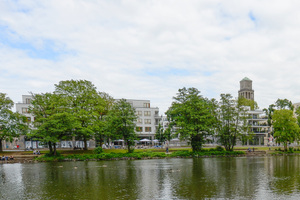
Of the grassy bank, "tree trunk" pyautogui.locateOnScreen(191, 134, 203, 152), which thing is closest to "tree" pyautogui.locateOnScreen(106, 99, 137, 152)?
the grassy bank

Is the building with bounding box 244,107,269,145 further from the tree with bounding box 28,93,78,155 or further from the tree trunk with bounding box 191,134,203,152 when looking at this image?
the tree with bounding box 28,93,78,155

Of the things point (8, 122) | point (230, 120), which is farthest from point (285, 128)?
point (8, 122)

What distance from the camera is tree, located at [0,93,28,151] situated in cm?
7056

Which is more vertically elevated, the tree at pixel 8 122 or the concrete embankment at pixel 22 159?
the tree at pixel 8 122

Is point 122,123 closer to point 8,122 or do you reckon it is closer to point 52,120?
point 52,120

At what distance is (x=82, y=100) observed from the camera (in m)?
72.7

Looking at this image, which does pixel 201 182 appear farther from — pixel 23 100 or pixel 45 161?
pixel 23 100

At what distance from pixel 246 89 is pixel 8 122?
168 meters

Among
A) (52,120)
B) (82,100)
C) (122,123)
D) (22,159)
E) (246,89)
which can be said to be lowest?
(22,159)

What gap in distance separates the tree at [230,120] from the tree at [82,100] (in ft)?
118

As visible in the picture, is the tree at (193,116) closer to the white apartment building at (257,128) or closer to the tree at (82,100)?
the tree at (82,100)

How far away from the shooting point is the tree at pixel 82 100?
6900 cm

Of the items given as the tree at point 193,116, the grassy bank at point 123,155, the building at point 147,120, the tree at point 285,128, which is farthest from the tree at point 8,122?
the tree at point 285,128

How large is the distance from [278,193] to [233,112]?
52.7 meters
